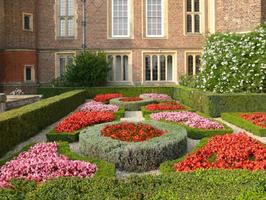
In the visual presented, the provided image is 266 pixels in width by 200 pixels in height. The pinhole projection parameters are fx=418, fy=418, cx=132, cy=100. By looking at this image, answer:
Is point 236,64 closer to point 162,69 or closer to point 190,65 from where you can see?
point 190,65

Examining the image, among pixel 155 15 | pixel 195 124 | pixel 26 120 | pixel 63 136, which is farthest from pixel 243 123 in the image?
pixel 155 15

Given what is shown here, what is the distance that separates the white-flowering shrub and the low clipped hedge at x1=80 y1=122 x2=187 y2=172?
9192mm

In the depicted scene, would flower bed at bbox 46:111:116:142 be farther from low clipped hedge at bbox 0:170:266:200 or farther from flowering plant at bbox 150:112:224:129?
low clipped hedge at bbox 0:170:266:200

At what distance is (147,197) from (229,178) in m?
1.30

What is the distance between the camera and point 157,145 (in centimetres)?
864

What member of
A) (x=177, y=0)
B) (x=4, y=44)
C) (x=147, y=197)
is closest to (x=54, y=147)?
(x=147, y=197)

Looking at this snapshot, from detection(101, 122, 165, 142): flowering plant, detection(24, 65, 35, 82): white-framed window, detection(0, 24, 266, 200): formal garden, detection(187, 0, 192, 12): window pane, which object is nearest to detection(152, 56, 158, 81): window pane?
detection(187, 0, 192, 12): window pane

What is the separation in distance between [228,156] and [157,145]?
1.47 metres

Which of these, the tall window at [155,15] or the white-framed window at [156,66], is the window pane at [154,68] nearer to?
the white-framed window at [156,66]

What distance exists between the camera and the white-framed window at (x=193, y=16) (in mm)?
28688

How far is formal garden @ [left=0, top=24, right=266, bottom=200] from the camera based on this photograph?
5.23m

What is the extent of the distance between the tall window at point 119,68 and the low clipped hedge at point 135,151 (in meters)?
19.7

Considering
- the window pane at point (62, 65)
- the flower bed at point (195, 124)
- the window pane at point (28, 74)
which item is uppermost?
the window pane at point (62, 65)

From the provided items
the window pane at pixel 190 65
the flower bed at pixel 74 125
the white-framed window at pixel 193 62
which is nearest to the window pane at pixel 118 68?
the white-framed window at pixel 193 62
